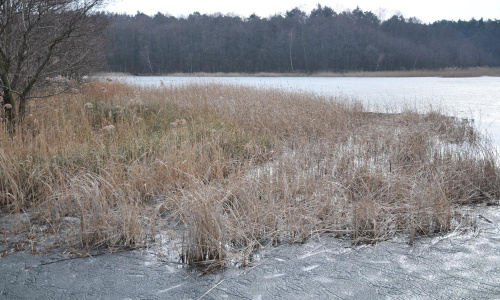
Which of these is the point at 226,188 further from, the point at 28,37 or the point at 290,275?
the point at 28,37

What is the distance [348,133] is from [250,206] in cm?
390

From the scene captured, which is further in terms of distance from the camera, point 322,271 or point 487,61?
point 487,61

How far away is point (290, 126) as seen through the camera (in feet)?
24.7

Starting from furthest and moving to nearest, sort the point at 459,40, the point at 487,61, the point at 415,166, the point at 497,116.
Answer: the point at 459,40
the point at 487,61
the point at 497,116
the point at 415,166

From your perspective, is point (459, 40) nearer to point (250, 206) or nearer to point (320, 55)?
point (320, 55)

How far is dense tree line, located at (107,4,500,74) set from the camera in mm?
52938

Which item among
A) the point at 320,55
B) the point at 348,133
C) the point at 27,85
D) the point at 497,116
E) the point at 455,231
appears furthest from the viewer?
Answer: the point at 320,55

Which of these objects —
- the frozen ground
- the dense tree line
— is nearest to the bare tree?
the frozen ground

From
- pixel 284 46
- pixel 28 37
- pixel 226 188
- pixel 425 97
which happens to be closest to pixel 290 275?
pixel 226 188

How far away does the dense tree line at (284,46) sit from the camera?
52.9m

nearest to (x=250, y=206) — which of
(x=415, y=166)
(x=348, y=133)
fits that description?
(x=415, y=166)

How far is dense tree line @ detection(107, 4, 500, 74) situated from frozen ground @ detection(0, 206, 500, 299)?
1901 inches

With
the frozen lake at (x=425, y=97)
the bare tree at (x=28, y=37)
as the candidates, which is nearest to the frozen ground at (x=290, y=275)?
the bare tree at (x=28, y=37)

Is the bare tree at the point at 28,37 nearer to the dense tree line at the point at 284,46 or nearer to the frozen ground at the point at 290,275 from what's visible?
the frozen ground at the point at 290,275
